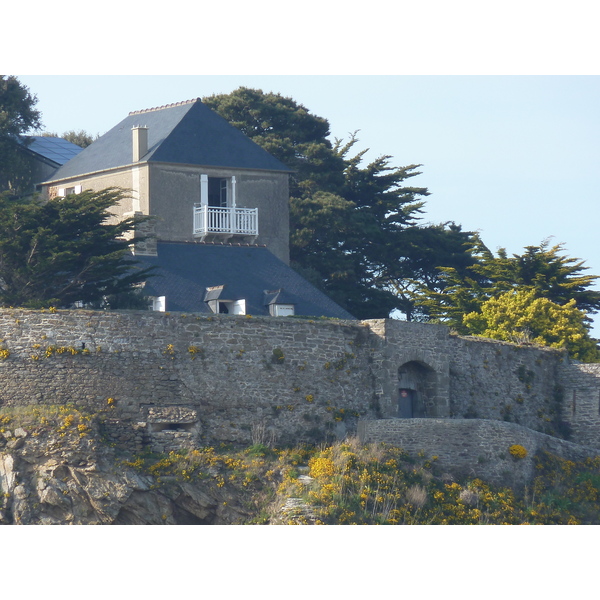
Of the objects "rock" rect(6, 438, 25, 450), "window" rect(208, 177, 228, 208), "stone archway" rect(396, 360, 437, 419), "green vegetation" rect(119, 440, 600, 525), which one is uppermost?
"window" rect(208, 177, 228, 208)

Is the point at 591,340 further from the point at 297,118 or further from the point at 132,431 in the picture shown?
the point at 132,431

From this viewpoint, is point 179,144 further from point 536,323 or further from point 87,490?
point 87,490

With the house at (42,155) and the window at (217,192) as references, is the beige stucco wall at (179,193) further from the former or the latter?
the house at (42,155)

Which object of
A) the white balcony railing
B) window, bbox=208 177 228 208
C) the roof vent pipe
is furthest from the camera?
window, bbox=208 177 228 208

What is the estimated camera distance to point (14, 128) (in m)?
47.7

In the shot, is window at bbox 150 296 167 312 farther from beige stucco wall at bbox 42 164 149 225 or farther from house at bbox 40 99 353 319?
beige stucco wall at bbox 42 164 149 225

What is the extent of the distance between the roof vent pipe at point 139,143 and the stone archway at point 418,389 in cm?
1093

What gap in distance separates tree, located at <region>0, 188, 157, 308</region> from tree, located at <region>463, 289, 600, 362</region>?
508 inches

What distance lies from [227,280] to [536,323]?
9612 millimetres

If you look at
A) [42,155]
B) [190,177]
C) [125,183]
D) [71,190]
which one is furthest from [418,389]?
[42,155]

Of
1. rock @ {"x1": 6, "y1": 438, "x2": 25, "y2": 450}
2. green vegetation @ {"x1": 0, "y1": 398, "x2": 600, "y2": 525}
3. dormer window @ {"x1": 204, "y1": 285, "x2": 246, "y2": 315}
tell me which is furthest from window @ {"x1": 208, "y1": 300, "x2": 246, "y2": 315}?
rock @ {"x1": 6, "y1": 438, "x2": 25, "y2": 450}

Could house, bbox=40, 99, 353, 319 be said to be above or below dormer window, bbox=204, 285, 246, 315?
above

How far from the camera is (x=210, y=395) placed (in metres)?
32.6

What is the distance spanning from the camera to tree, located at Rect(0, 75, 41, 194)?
153 feet
